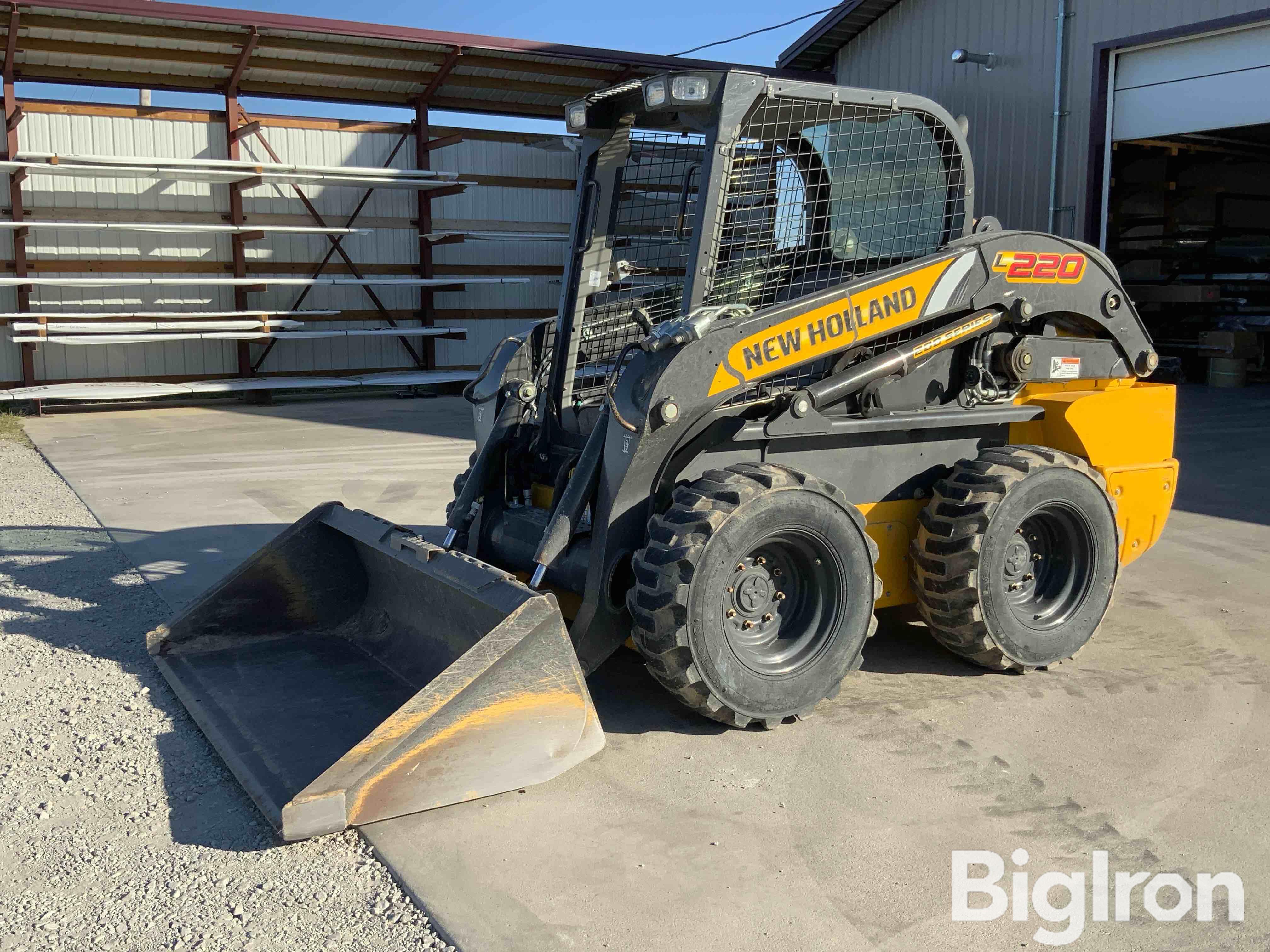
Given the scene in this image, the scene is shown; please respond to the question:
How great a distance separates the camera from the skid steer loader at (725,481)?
411 centimetres

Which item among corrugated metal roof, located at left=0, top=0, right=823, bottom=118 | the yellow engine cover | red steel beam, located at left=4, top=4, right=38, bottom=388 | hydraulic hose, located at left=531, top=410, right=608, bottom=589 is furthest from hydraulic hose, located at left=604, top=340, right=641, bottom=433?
red steel beam, located at left=4, top=4, right=38, bottom=388

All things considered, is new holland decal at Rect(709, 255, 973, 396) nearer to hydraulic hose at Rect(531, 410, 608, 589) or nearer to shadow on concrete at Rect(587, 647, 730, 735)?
hydraulic hose at Rect(531, 410, 608, 589)

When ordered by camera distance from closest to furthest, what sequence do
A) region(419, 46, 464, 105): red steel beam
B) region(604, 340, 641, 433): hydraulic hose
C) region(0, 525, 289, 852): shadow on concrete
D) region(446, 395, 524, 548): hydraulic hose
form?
1. region(0, 525, 289, 852): shadow on concrete
2. region(604, 340, 641, 433): hydraulic hose
3. region(446, 395, 524, 548): hydraulic hose
4. region(419, 46, 464, 105): red steel beam

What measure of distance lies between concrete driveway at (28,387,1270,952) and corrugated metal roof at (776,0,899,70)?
534 inches

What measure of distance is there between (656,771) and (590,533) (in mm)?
975

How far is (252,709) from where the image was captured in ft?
14.7

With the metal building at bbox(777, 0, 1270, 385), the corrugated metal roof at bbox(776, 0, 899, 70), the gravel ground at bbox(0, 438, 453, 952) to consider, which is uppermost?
the corrugated metal roof at bbox(776, 0, 899, 70)

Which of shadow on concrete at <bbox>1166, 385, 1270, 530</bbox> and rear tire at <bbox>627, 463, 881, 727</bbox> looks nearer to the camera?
rear tire at <bbox>627, 463, 881, 727</bbox>

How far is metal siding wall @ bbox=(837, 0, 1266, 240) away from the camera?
15.0 metres

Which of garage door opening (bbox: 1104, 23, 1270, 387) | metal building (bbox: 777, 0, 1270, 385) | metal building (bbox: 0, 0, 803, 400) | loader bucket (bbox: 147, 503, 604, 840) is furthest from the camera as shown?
metal building (bbox: 0, 0, 803, 400)

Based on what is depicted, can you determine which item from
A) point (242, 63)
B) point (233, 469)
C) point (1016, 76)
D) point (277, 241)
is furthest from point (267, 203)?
point (1016, 76)

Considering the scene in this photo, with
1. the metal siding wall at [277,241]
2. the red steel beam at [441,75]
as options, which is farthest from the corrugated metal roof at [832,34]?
the red steel beam at [441,75]

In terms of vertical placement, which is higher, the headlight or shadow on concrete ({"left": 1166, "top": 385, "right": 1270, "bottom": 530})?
the headlight

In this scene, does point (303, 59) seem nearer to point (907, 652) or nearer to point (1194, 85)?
point (1194, 85)
